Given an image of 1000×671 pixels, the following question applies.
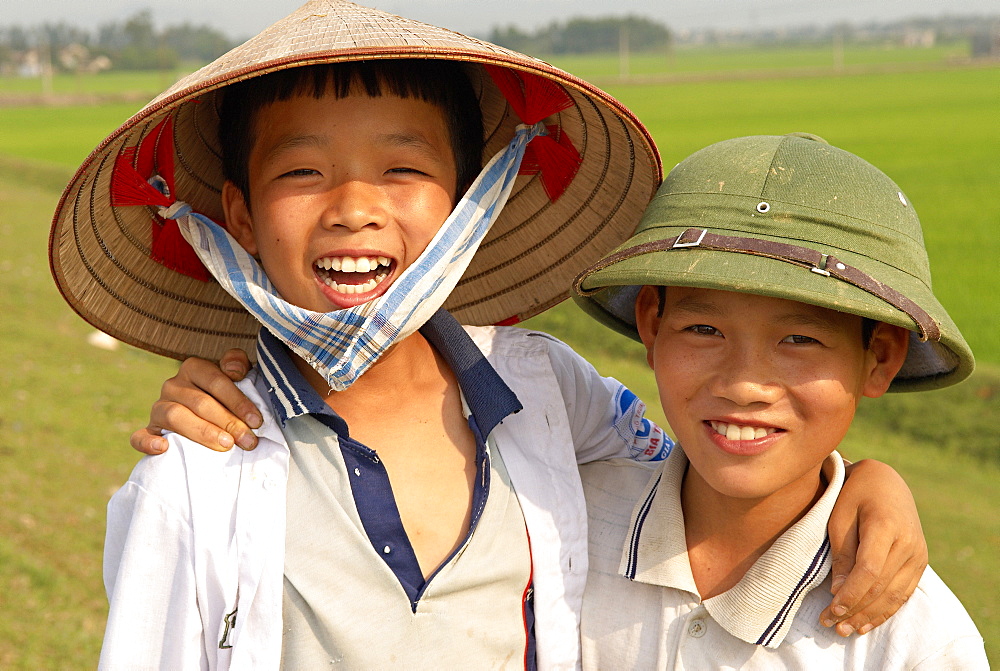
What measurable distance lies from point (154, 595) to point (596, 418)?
98 cm

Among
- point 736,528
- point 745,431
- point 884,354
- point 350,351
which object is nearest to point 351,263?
point 350,351

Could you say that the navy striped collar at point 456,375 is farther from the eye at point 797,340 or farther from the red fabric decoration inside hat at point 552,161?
the eye at point 797,340

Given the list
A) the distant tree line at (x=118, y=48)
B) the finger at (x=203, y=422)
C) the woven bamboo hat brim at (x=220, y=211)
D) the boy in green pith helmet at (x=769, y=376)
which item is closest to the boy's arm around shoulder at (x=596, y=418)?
the woven bamboo hat brim at (x=220, y=211)

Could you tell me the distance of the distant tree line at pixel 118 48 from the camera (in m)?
59.8

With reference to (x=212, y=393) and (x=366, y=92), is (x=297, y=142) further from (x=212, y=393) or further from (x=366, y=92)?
(x=212, y=393)

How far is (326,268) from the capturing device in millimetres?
1721

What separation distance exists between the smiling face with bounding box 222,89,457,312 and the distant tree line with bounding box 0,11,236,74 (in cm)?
5934

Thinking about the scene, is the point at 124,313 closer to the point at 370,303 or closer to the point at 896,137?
the point at 370,303

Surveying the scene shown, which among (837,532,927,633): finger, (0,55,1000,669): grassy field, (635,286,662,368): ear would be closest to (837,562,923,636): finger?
(837,532,927,633): finger

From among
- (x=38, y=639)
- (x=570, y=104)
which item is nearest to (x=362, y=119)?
(x=570, y=104)

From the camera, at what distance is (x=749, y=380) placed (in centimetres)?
159

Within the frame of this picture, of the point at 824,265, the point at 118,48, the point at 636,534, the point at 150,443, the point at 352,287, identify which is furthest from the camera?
the point at 118,48

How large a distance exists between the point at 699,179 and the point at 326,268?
0.67 m

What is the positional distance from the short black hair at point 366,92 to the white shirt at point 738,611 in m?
0.75
